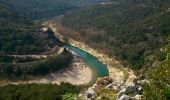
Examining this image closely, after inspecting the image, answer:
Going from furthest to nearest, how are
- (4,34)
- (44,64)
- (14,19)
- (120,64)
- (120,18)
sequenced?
(120,18)
(14,19)
(4,34)
(120,64)
(44,64)

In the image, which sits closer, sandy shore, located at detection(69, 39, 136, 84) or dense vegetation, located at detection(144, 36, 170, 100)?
dense vegetation, located at detection(144, 36, 170, 100)

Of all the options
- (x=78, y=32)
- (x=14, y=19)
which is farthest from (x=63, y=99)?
(x=78, y=32)

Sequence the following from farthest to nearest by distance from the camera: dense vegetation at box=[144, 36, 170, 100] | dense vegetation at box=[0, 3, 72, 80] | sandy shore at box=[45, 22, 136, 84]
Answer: dense vegetation at box=[0, 3, 72, 80]
sandy shore at box=[45, 22, 136, 84]
dense vegetation at box=[144, 36, 170, 100]

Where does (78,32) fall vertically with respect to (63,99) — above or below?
below

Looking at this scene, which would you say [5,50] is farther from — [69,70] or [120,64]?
[120,64]

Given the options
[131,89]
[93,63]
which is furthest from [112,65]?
[131,89]

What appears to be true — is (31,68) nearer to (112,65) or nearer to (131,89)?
(112,65)

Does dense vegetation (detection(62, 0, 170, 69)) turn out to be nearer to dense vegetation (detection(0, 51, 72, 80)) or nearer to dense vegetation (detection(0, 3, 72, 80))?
dense vegetation (detection(0, 3, 72, 80))

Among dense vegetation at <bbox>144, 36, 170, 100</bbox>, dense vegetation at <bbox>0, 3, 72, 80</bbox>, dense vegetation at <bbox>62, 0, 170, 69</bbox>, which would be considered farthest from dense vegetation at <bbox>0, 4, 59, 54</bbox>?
dense vegetation at <bbox>144, 36, 170, 100</bbox>
